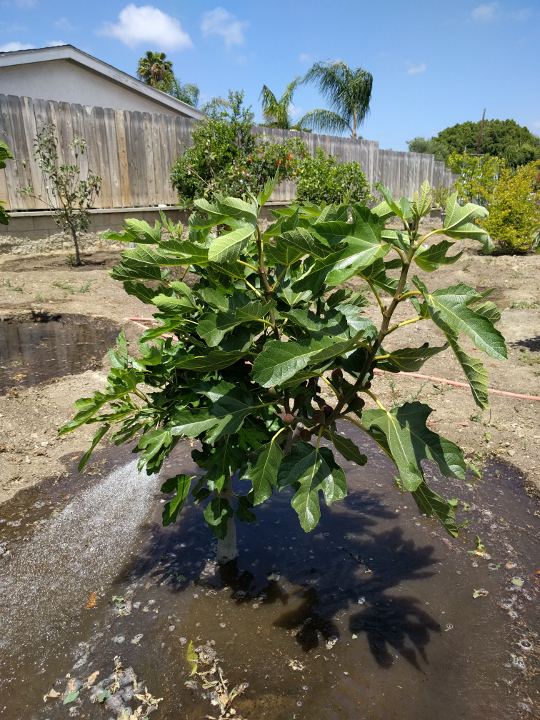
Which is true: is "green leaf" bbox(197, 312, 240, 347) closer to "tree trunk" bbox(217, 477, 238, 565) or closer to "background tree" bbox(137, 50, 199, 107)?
"tree trunk" bbox(217, 477, 238, 565)

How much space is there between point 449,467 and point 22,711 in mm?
1739

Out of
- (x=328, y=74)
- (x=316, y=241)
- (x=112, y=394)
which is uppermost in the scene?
(x=328, y=74)

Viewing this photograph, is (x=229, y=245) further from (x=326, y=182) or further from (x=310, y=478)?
(x=326, y=182)

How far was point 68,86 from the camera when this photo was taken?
13.6 meters

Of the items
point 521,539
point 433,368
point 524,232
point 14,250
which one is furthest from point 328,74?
point 521,539

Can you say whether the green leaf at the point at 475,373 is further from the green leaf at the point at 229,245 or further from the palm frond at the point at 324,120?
the palm frond at the point at 324,120

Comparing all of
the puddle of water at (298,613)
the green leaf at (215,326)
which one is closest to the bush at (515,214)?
the puddle of water at (298,613)

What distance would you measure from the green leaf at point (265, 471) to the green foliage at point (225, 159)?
7.39 meters

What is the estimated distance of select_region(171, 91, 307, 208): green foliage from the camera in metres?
8.56

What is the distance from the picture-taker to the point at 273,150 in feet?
30.9

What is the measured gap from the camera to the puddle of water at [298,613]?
1.89 meters

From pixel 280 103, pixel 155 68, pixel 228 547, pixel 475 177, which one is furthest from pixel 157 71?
pixel 228 547

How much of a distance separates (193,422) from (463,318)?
31.0 inches

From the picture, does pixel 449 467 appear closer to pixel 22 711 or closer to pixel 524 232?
pixel 22 711
